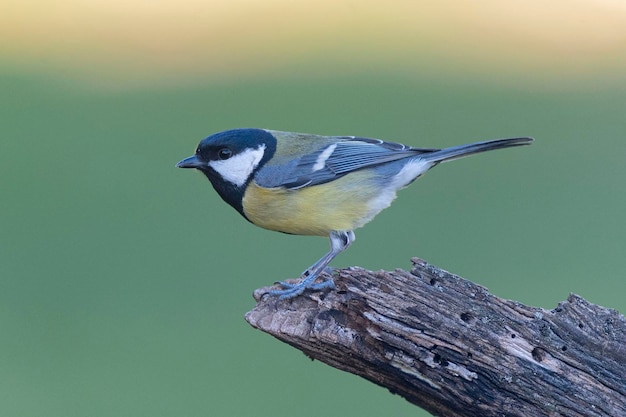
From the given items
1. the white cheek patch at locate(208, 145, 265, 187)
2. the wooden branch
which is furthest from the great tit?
the wooden branch

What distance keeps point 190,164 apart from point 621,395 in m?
1.97

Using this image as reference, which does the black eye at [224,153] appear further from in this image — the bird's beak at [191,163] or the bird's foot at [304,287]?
the bird's foot at [304,287]

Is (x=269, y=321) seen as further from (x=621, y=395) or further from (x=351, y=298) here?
(x=621, y=395)

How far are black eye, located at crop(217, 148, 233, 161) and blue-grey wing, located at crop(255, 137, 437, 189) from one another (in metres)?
0.15

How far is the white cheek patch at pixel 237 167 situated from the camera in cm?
387

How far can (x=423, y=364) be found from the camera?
3.07m

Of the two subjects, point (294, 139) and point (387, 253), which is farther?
point (387, 253)

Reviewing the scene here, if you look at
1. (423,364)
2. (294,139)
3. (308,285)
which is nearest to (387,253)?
(294,139)

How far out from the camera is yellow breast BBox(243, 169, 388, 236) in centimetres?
382

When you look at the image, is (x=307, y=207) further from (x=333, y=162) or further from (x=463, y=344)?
(x=463, y=344)

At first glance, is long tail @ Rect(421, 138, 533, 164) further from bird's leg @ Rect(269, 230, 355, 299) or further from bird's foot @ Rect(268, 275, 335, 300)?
bird's foot @ Rect(268, 275, 335, 300)

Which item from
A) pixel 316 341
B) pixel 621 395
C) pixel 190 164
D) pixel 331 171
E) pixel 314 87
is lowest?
pixel 316 341

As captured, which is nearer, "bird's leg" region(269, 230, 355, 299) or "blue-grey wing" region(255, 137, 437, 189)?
"bird's leg" region(269, 230, 355, 299)

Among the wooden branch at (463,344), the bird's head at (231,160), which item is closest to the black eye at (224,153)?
the bird's head at (231,160)
